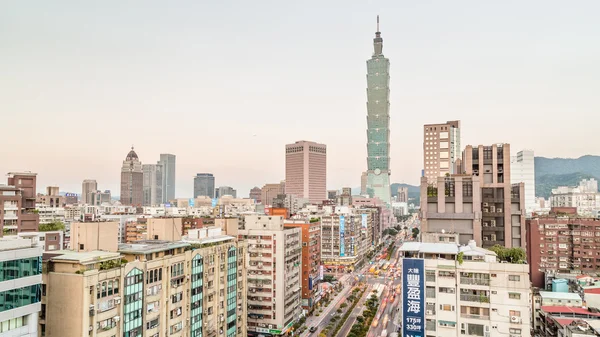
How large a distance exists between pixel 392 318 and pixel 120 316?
2720 inches

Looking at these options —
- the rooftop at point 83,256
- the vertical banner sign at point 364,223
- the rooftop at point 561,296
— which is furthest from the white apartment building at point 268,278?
the vertical banner sign at point 364,223

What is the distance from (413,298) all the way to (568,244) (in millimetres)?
81686

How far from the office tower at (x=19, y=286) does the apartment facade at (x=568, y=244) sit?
10141 cm

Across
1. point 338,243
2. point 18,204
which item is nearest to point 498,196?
point 18,204

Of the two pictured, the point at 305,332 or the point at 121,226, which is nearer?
the point at 305,332

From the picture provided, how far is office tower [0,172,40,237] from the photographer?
7725 cm

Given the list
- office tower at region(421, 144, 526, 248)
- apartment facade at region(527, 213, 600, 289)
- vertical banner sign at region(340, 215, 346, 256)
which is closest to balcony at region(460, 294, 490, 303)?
office tower at region(421, 144, 526, 248)

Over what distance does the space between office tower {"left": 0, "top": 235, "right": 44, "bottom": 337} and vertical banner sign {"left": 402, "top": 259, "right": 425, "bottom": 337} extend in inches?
1369

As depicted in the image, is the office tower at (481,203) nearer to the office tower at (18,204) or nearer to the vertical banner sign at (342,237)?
the office tower at (18,204)

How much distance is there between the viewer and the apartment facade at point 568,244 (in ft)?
335

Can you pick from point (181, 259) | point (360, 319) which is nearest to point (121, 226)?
point (360, 319)

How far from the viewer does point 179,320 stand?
→ 1944 inches

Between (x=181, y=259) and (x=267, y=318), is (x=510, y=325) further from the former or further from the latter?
(x=267, y=318)

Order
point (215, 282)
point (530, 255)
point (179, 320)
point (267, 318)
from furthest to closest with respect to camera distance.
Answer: point (530, 255) < point (267, 318) < point (215, 282) < point (179, 320)
